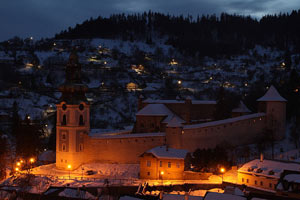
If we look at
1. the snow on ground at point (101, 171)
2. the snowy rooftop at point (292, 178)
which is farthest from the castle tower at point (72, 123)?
the snowy rooftop at point (292, 178)

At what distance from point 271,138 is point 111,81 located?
5940 centimetres

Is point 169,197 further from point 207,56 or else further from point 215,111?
point 207,56

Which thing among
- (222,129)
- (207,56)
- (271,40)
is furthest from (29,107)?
(271,40)

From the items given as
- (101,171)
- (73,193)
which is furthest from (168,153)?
(73,193)

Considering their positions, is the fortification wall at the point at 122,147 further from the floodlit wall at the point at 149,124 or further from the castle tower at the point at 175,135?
the floodlit wall at the point at 149,124

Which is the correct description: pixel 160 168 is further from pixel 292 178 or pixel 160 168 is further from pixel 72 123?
pixel 292 178

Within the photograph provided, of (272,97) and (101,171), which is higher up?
(272,97)

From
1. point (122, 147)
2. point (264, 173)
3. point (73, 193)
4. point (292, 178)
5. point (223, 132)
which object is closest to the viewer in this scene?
point (292, 178)

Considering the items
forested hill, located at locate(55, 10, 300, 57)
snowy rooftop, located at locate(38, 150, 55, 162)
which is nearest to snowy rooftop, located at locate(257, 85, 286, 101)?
snowy rooftop, located at locate(38, 150, 55, 162)

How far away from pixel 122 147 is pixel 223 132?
11027mm

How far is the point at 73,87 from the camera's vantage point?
38.3m

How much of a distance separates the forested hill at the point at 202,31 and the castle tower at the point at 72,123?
93.4m

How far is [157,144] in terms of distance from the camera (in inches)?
1483

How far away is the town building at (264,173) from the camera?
2920 cm
